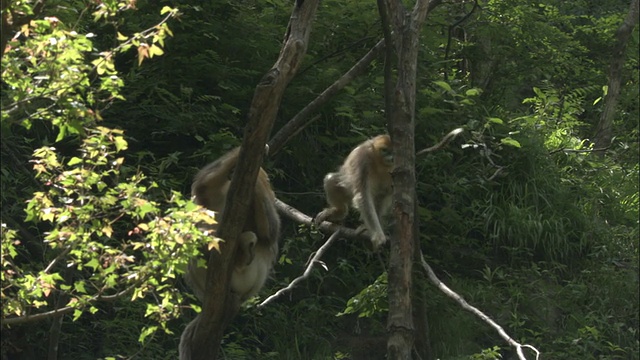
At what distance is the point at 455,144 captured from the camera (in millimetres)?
10680

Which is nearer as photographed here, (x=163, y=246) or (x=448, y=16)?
(x=163, y=246)

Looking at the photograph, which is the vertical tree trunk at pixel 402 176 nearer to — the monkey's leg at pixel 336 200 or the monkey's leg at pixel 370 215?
the monkey's leg at pixel 370 215

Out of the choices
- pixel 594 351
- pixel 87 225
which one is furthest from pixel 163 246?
pixel 594 351

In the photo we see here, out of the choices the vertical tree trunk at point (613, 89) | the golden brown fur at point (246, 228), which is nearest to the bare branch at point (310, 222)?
the golden brown fur at point (246, 228)

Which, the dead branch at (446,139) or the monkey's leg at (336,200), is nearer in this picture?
the dead branch at (446,139)

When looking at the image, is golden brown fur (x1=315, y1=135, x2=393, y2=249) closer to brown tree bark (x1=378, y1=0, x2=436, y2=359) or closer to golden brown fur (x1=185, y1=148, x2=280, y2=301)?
golden brown fur (x1=185, y1=148, x2=280, y2=301)

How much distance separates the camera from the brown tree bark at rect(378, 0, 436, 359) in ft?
20.8

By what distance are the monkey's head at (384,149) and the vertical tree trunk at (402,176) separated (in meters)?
2.00

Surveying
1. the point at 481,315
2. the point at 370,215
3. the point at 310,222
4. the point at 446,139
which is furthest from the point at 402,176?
the point at 370,215

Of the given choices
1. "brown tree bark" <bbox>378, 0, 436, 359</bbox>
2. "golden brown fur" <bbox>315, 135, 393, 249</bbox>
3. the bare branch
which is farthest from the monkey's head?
"brown tree bark" <bbox>378, 0, 436, 359</bbox>

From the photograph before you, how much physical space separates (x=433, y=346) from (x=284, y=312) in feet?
4.63

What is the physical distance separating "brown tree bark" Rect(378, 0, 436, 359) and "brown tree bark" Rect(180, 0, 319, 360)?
119 centimetres

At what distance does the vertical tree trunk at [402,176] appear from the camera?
635 centimetres

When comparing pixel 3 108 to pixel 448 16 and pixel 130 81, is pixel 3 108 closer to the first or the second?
pixel 130 81
